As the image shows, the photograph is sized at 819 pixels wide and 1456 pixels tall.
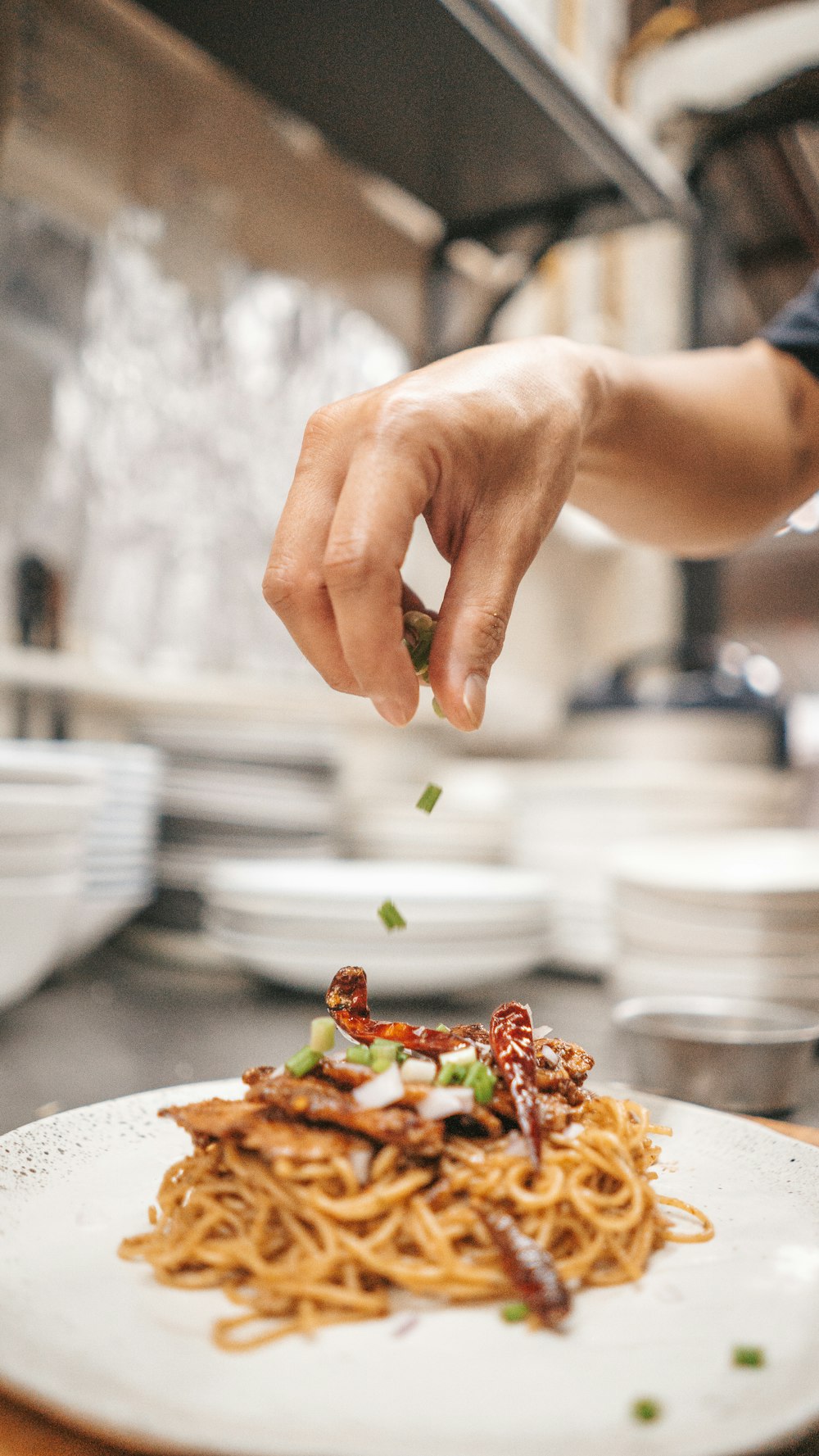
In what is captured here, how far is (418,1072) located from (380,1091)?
1.8 inches

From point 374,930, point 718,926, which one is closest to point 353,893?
point 374,930

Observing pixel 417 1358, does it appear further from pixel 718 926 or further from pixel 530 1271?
pixel 718 926

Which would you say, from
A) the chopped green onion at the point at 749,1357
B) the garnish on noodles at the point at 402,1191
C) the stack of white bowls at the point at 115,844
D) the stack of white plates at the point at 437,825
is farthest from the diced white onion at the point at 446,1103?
the stack of white plates at the point at 437,825

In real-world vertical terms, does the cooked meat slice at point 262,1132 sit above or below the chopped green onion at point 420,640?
below

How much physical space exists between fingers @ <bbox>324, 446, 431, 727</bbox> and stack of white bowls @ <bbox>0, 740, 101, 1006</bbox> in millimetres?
616

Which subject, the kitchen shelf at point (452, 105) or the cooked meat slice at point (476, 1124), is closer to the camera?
the cooked meat slice at point (476, 1124)

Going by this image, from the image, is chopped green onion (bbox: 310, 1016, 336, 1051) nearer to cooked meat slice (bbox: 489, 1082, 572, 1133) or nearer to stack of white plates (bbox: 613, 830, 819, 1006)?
cooked meat slice (bbox: 489, 1082, 572, 1133)

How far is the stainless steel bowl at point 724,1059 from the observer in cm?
122

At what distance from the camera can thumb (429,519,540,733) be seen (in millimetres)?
863

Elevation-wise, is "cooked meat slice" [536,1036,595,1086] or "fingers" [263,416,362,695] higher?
"fingers" [263,416,362,695]

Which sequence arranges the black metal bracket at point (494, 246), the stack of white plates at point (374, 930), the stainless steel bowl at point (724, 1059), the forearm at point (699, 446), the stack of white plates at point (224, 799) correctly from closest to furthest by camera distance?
the stainless steel bowl at point (724, 1059), the forearm at point (699, 446), the stack of white plates at point (374, 930), the stack of white plates at point (224, 799), the black metal bracket at point (494, 246)

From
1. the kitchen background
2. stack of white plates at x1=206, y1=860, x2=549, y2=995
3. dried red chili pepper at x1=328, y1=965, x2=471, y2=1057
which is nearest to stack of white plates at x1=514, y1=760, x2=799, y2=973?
the kitchen background

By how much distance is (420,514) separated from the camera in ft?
2.94

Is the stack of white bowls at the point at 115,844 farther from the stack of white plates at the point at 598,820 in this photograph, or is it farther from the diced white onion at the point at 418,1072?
the diced white onion at the point at 418,1072
